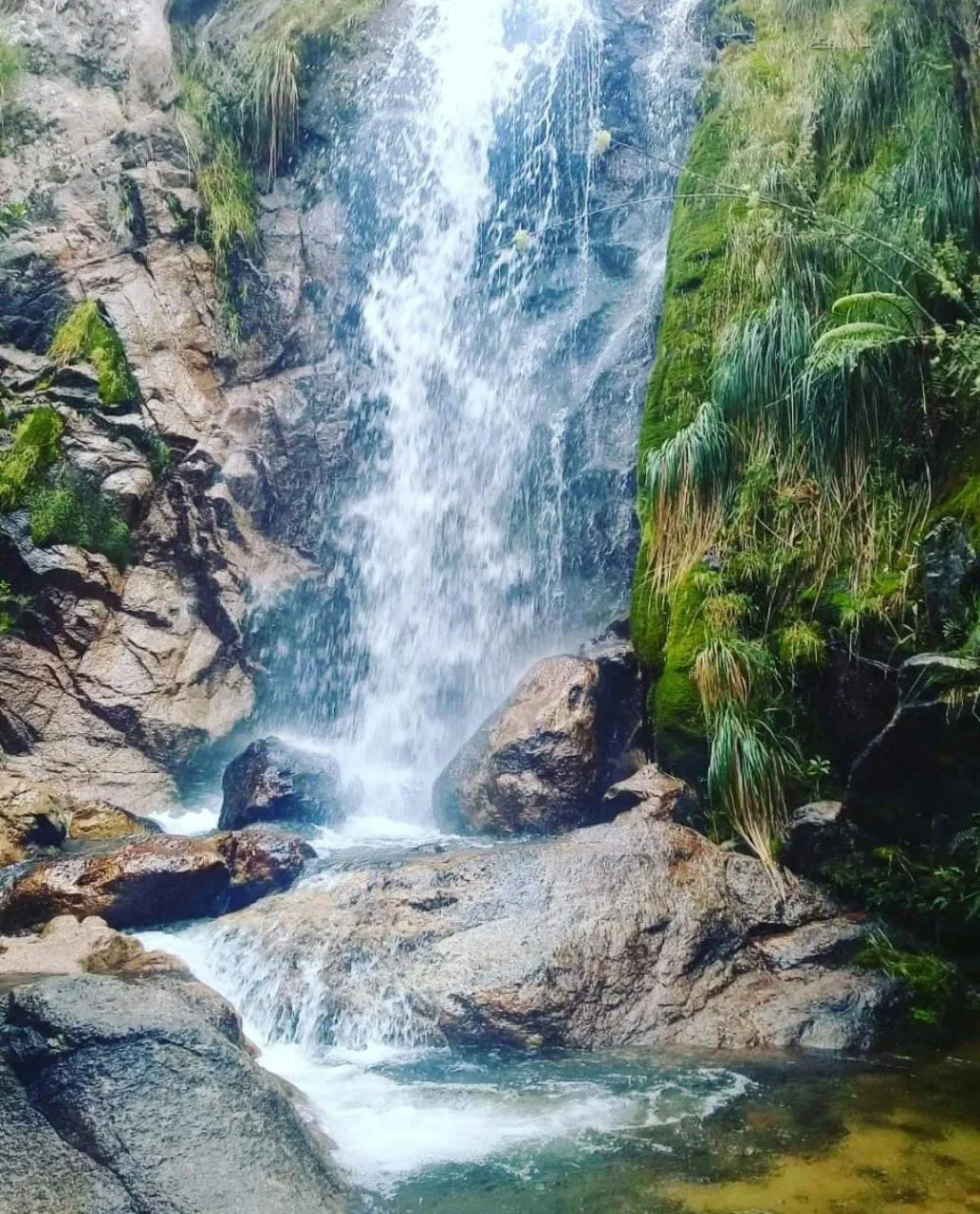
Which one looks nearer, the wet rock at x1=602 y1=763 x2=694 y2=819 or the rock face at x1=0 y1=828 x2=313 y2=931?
the rock face at x1=0 y1=828 x2=313 y2=931

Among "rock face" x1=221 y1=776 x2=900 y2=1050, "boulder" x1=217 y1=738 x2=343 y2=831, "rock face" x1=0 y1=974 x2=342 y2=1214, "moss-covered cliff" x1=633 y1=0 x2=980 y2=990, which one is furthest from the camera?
"boulder" x1=217 y1=738 x2=343 y2=831

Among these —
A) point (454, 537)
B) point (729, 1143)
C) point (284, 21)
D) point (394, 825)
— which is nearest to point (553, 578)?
point (454, 537)

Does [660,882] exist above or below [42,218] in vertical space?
below

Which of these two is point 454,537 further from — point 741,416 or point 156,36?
point 156,36

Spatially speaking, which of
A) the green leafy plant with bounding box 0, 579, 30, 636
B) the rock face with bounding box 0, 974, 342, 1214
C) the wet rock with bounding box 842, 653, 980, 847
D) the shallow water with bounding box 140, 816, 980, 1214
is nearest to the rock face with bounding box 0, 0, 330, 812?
the green leafy plant with bounding box 0, 579, 30, 636

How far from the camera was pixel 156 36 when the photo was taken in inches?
535

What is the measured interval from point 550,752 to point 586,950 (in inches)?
91.6

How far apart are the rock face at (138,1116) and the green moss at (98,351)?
8167 millimetres

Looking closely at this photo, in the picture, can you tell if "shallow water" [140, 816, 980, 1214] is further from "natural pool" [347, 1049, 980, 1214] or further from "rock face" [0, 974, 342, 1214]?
"rock face" [0, 974, 342, 1214]

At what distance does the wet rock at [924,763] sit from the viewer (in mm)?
4730

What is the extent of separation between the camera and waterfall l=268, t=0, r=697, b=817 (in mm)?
9648

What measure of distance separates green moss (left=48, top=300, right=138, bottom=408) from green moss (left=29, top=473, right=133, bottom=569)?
46.3 inches

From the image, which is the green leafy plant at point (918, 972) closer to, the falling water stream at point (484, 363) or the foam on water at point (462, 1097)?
the foam on water at point (462, 1097)

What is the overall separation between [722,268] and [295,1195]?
7.17 meters
